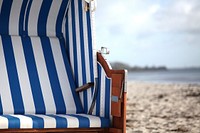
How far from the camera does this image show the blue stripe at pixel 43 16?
514 cm

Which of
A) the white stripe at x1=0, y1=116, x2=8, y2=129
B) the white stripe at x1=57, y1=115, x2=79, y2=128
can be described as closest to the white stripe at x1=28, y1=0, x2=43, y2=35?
the white stripe at x1=57, y1=115, x2=79, y2=128

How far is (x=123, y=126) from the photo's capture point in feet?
13.5

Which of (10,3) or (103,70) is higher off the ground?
(10,3)

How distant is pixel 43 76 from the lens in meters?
4.86

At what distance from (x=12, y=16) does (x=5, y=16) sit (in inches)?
3.1

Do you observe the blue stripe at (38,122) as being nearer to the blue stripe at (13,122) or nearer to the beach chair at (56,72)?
the beach chair at (56,72)

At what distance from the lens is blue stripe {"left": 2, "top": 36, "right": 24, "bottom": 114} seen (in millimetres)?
4590

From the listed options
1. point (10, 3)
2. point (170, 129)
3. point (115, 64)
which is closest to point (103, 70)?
point (10, 3)

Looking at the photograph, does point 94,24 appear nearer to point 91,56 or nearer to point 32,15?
point 91,56

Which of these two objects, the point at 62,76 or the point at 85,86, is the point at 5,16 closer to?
the point at 62,76

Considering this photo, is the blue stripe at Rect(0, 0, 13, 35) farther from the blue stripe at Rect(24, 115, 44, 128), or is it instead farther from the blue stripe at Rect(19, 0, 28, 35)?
the blue stripe at Rect(24, 115, 44, 128)

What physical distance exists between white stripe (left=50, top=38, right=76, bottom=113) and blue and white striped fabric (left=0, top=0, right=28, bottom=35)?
1.21 ft

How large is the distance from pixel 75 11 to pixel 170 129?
254 centimetres

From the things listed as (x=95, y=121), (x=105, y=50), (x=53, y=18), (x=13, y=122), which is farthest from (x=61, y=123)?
(x=53, y=18)
